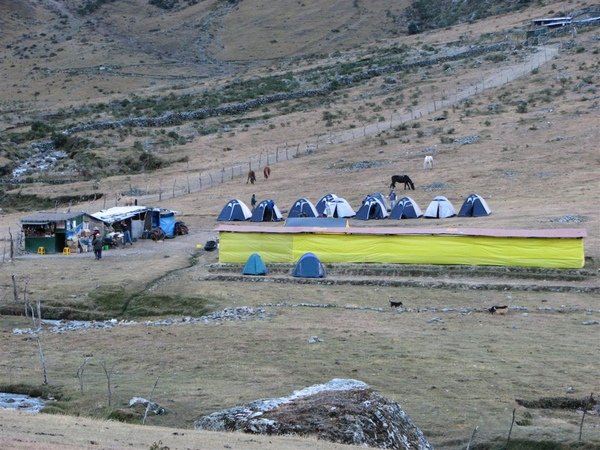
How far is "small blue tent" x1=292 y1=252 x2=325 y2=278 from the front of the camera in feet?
165

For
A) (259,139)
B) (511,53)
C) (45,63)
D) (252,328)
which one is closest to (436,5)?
(511,53)

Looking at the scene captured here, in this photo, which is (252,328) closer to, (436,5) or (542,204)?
(542,204)

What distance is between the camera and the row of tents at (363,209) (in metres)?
61.9

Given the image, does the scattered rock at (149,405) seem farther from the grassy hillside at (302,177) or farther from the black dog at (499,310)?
the black dog at (499,310)

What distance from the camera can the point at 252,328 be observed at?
40812mm

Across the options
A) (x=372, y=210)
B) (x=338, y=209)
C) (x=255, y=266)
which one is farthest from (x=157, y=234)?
(x=372, y=210)

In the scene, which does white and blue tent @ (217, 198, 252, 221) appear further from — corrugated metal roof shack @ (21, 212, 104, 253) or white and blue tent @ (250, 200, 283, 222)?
corrugated metal roof shack @ (21, 212, 104, 253)

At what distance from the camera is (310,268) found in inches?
1982

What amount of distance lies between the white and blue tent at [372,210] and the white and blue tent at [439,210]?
7.95 feet

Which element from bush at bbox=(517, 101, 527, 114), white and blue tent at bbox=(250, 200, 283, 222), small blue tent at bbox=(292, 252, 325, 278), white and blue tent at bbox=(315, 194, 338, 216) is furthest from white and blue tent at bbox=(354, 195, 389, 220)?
bush at bbox=(517, 101, 527, 114)

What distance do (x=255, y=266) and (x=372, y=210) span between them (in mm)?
13535

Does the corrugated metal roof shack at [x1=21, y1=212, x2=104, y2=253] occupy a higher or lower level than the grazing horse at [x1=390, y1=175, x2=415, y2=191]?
lower

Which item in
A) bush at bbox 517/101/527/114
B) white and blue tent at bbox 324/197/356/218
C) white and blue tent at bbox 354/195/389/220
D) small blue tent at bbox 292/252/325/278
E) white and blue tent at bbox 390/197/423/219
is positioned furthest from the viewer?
bush at bbox 517/101/527/114

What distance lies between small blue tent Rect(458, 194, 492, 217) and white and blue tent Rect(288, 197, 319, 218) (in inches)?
313
